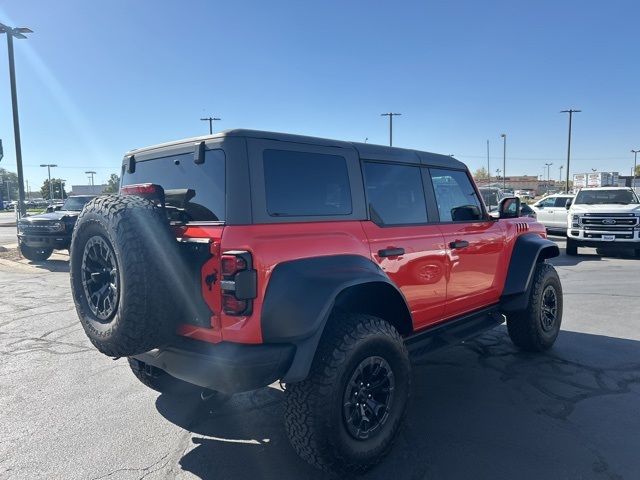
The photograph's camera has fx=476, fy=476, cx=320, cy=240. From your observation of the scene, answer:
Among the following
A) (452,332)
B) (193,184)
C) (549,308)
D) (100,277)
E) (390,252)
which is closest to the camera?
(100,277)

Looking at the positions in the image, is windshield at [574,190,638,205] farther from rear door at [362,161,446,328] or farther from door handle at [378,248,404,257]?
door handle at [378,248,404,257]

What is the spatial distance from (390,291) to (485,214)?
1.83 meters

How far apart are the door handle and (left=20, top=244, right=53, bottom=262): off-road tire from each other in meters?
11.3

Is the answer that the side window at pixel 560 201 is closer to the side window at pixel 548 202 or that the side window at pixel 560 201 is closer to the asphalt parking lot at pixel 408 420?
the side window at pixel 548 202

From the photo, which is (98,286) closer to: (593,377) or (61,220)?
(593,377)

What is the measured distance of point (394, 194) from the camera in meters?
3.67

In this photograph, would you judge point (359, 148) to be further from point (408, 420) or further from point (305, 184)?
point (408, 420)

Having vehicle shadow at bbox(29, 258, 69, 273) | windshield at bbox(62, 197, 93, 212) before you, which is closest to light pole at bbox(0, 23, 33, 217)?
windshield at bbox(62, 197, 93, 212)

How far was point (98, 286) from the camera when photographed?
2.90 metres

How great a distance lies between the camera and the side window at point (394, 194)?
135 inches

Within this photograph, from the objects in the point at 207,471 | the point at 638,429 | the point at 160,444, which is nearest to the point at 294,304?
the point at 207,471

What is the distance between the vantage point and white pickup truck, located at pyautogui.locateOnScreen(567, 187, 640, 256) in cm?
1223

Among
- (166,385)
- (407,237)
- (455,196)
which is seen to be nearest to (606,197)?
(455,196)

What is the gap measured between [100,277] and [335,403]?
158 cm
